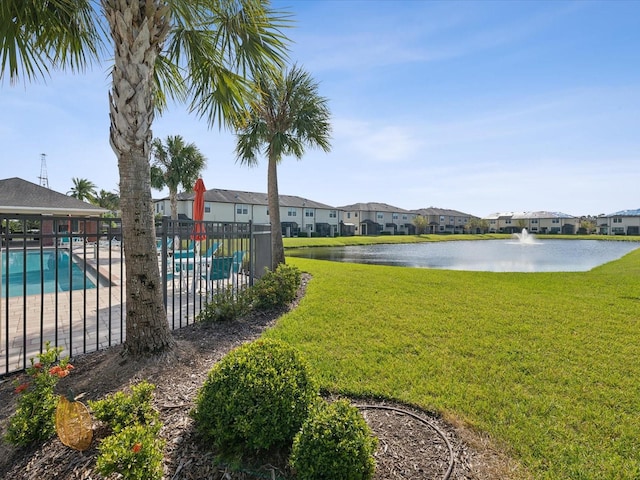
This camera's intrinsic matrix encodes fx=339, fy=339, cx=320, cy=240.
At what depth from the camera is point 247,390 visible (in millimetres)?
2441

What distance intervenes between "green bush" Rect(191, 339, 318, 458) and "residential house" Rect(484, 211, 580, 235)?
99602mm

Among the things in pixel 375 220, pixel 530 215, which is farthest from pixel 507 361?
pixel 530 215

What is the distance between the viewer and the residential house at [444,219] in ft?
274

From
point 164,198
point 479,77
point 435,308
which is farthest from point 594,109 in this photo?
point 164,198

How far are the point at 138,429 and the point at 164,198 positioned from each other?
151 feet

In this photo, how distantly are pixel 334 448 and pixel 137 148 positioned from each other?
356 cm

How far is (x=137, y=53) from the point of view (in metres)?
3.63

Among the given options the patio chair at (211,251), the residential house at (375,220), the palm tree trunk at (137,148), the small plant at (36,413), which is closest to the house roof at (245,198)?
the residential house at (375,220)

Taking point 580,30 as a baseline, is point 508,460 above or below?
below

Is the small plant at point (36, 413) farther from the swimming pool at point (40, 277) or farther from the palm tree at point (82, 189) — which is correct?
the palm tree at point (82, 189)

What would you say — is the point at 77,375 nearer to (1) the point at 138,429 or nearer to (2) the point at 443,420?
(1) the point at 138,429

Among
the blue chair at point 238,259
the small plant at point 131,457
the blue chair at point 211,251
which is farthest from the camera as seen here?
the blue chair at point 238,259

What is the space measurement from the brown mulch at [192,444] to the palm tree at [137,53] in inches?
16.4

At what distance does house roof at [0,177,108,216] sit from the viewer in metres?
22.7
